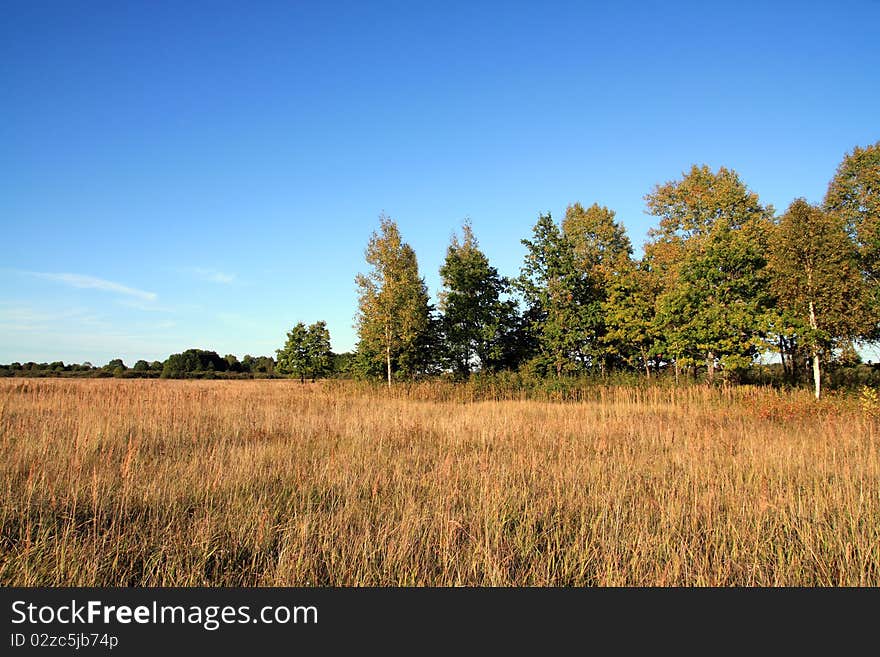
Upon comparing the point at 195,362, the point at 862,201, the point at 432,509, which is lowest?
the point at 432,509

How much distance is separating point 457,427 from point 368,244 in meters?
21.5

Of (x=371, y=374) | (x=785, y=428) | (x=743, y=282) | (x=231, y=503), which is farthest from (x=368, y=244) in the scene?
(x=231, y=503)

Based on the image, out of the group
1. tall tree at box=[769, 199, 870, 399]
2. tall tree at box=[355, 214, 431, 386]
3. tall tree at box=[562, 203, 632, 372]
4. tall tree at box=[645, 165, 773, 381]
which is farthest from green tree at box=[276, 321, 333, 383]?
tall tree at box=[769, 199, 870, 399]

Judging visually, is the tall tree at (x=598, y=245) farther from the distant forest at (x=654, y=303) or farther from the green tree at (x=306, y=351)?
the green tree at (x=306, y=351)

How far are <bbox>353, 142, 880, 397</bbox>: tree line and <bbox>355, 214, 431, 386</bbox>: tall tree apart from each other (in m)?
0.09

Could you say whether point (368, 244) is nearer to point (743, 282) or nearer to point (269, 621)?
point (743, 282)

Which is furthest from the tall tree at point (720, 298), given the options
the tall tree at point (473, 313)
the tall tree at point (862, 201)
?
the tall tree at point (473, 313)

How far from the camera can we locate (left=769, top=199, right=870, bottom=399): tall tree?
A: 18.1 meters

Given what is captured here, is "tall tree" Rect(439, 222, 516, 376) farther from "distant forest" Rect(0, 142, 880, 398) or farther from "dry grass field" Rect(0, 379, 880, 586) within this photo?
"dry grass field" Rect(0, 379, 880, 586)

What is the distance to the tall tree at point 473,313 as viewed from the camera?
3177 cm

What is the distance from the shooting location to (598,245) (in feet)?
128

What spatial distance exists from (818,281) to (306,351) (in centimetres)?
4427

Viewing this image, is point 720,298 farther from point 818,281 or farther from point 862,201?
point 862,201

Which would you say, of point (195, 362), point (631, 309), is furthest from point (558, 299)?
point (195, 362)
